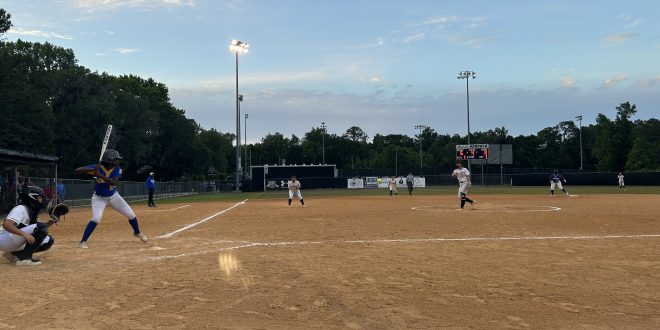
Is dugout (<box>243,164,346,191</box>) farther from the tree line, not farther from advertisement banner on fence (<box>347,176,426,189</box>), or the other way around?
the tree line

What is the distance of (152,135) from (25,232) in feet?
236

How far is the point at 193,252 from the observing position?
8992 mm

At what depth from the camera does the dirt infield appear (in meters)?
4.66

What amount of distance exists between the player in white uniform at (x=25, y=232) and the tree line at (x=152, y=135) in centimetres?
2684

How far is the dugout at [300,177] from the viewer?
73312mm

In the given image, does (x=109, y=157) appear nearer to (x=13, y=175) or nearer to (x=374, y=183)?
(x=13, y=175)

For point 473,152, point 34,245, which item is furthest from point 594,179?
point 34,245

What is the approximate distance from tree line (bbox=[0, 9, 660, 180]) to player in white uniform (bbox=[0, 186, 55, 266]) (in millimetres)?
26844

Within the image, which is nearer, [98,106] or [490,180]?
[98,106]

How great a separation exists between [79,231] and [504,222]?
12443 mm

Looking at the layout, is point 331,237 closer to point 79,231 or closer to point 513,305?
point 513,305

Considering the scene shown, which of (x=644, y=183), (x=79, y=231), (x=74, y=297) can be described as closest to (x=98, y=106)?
(x=79, y=231)

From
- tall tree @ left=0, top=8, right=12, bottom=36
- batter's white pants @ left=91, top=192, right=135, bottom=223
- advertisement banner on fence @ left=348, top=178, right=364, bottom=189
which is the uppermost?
tall tree @ left=0, top=8, right=12, bottom=36

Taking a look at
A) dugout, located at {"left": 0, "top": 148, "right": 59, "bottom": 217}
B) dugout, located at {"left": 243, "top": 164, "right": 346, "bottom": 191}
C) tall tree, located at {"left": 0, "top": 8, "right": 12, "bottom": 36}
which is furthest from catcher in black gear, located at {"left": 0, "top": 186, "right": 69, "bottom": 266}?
dugout, located at {"left": 243, "top": 164, "right": 346, "bottom": 191}
